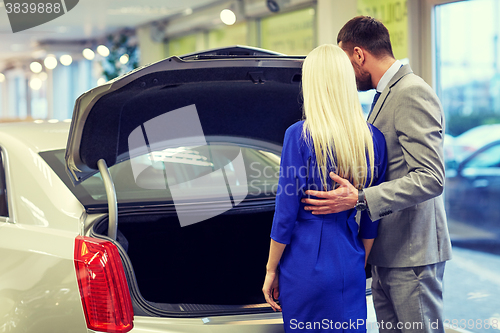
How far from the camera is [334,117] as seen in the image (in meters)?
1.23

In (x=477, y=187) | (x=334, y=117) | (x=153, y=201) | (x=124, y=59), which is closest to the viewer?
(x=334, y=117)

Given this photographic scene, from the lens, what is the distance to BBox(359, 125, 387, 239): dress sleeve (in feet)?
4.33

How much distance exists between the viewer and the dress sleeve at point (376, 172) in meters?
1.32

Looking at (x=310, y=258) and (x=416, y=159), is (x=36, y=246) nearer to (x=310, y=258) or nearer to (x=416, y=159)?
(x=310, y=258)

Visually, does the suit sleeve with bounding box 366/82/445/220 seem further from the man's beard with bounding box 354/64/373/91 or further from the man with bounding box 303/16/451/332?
the man's beard with bounding box 354/64/373/91

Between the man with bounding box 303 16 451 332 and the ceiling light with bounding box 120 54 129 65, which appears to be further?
the ceiling light with bounding box 120 54 129 65

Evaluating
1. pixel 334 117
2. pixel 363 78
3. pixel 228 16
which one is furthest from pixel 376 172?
pixel 228 16

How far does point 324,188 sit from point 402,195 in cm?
22

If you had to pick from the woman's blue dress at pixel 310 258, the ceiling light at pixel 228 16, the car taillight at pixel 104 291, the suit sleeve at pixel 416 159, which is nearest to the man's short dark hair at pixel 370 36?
the suit sleeve at pixel 416 159

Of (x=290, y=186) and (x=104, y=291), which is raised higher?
(x=290, y=186)

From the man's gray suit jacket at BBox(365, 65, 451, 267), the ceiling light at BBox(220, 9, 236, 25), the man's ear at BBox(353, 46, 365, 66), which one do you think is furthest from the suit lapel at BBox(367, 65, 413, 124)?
the ceiling light at BBox(220, 9, 236, 25)

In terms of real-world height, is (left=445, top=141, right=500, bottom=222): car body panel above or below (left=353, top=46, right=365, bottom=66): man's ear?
below

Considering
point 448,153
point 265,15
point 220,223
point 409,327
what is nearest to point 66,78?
point 265,15

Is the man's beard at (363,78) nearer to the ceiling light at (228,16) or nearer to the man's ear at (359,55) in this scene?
the man's ear at (359,55)
